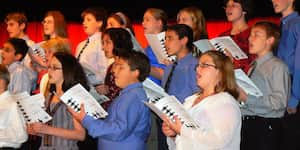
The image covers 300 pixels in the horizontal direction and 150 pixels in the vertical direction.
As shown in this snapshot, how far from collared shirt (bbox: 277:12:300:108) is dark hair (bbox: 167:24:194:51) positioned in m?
0.59

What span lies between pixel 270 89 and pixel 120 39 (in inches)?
44.8

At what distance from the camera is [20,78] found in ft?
16.4

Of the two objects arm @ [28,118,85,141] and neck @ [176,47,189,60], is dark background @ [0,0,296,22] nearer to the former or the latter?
neck @ [176,47,189,60]

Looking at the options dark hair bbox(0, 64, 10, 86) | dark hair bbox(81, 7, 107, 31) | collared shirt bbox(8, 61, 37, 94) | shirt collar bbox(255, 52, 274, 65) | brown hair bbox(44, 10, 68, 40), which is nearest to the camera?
shirt collar bbox(255, 52, 274, 65)

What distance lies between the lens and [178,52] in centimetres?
420

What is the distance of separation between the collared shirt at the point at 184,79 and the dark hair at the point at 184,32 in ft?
0.26

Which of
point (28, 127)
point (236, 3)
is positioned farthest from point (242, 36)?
point (28, 127)

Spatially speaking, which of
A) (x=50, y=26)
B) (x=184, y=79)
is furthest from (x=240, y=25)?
(x=50, y=26)

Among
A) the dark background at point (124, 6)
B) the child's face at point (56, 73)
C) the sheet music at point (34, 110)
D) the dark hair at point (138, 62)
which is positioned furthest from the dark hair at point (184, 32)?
the dark background at point (124, 6)

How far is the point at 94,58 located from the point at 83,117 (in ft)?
4.35

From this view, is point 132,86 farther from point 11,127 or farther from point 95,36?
point 95,36

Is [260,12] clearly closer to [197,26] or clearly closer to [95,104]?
[197,26]

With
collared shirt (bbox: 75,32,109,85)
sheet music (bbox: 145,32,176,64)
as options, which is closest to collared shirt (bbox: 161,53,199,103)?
sheet music (bbox: 145,32,176,64)

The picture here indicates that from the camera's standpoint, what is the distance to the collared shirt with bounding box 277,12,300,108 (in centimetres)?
395
